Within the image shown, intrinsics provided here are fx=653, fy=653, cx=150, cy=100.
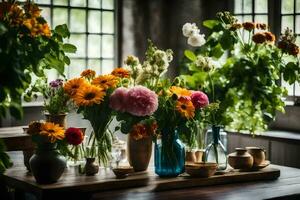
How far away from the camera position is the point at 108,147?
10.9 ft

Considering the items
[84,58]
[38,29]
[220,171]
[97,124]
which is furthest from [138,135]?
[84,58]

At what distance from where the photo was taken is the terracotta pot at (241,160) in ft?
11.2

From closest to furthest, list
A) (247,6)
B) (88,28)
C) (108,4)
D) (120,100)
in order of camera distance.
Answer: (120,100) < (247,6) < (88,28) < (108,4)

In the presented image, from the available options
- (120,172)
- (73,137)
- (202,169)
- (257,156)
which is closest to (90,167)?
(120,172)

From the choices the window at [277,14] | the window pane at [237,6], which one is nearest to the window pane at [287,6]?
the window at [277,14]

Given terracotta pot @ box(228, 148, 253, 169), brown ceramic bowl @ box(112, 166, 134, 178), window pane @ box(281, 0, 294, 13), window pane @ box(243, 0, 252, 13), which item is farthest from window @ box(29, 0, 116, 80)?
brown ceramic bowl @ box(112, 166, 134, 178)

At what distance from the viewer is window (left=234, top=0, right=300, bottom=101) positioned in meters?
6.25

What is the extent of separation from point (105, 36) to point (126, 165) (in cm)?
377

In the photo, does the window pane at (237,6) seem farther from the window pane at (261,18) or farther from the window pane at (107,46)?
the window pane at (107,46)

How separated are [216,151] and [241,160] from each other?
0.17 m

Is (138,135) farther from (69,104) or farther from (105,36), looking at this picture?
(105,36)

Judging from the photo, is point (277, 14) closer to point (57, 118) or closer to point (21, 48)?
point (57, 118)

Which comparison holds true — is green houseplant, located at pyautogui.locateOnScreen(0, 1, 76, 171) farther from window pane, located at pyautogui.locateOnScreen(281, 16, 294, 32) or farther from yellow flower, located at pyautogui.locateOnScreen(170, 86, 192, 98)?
window pane, located at pyautogui.locateOnScreen(281, 16, 294, 32)

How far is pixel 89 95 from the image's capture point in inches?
124
